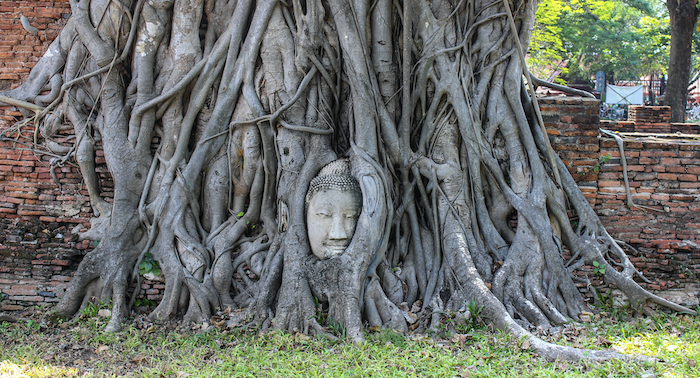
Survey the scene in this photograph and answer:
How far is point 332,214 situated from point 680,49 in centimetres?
998

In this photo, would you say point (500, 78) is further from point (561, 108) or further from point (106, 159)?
point (106, 159)

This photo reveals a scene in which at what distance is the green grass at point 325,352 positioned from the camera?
3.26 meters

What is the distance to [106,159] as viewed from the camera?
4.75 meters

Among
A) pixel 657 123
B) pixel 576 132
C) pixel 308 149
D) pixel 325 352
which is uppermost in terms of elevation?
pixel 657 123

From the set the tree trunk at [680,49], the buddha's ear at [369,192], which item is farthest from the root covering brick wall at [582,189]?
the tree trunk at [680,49]

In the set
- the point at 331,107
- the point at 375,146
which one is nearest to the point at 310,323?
the point at 375,146

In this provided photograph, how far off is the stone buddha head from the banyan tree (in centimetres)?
2

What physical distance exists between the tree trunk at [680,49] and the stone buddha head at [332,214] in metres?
9.51

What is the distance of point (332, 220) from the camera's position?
4156mm

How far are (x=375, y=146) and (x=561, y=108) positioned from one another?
203 cm

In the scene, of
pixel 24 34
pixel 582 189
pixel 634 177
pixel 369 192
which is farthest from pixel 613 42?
pixel 24 34

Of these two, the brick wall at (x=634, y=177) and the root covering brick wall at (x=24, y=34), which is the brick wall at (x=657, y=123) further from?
the root covering brick wall at (x=24, y=34)

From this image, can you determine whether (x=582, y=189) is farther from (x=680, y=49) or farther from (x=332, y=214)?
(x=680, y=49)

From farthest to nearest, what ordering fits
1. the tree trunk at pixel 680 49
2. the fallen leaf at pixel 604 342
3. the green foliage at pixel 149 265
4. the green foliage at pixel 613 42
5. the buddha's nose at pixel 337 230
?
the green foliage at pixel 613 42
the tree trunk at pixel 680 49
the green foliage at pixel 149 265
the buddha's nose at pixel 337 230
the fallen leaf at pixel 604 342
